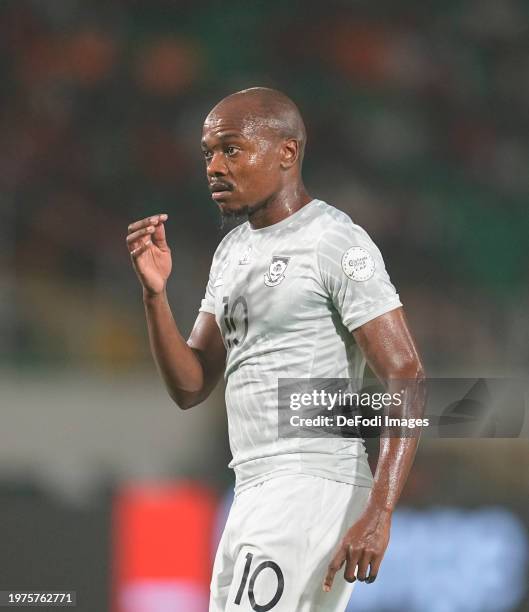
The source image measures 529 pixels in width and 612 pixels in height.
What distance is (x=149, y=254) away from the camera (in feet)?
7.46

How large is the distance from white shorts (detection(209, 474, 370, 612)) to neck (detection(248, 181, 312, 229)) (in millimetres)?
554

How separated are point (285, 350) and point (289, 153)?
43 cm

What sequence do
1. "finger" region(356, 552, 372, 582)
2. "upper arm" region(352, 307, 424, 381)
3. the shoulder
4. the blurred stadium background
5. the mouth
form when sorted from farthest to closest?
the blurred stadium background
the mouth
the shoulder
"upper arm" region(352, 307, 424, 381)
"finger" region(356, 552, 372, 582)

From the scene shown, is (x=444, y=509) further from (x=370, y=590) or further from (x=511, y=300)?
(x=511, y=300)

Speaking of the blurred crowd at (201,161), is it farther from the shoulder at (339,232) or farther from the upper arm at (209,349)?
the shoulder at (339,232)

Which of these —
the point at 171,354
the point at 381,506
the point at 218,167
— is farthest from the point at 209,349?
the point at 381,506

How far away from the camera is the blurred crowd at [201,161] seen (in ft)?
18.5

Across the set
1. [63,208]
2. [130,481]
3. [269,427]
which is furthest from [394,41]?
[269,427]

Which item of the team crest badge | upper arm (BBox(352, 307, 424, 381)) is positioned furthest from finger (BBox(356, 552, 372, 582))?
the team crest badge

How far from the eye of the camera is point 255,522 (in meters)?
2.08

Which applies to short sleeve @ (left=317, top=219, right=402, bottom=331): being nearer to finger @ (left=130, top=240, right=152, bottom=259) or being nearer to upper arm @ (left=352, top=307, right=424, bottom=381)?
upper arm @ (left=352, top=307, right=424, bottom=381)

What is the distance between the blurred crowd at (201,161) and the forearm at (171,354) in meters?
2.74

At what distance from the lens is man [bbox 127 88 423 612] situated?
2016 millimetres

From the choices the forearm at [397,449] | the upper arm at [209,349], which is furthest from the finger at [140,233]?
the forearm at [397,449]
